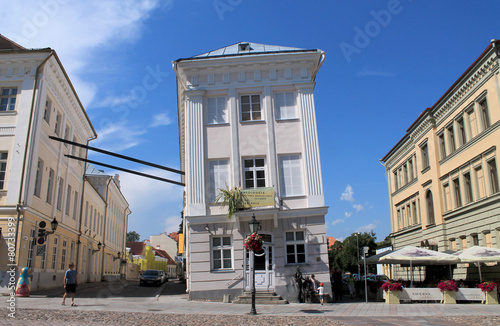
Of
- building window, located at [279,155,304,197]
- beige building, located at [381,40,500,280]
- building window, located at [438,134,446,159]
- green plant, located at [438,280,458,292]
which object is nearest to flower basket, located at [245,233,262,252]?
building window, located at [279,155,304,197]

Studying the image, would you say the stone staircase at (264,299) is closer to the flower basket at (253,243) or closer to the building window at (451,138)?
the flower basket at (253,243)

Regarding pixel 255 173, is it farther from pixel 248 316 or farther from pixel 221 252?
pixel 248 316

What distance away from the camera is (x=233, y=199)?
58.9ft

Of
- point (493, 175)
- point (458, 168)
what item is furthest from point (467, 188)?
point (493, 175)

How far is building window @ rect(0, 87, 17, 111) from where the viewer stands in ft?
69.9

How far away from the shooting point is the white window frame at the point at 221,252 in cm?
1817

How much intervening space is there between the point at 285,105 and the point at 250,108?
67.2 inches

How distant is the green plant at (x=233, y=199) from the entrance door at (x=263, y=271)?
2.10 m

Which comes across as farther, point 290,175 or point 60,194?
point 60,194

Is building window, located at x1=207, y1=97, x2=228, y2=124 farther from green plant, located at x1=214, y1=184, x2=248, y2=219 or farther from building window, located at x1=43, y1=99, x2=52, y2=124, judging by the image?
building window, located at x1=43, y1=99, x2=52, y2=124

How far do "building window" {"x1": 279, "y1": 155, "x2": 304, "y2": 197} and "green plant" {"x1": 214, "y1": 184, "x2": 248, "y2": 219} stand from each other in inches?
78.6

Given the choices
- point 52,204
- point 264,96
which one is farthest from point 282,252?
point 52,204

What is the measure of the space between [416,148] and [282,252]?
67.2 ft

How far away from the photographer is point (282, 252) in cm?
1809
